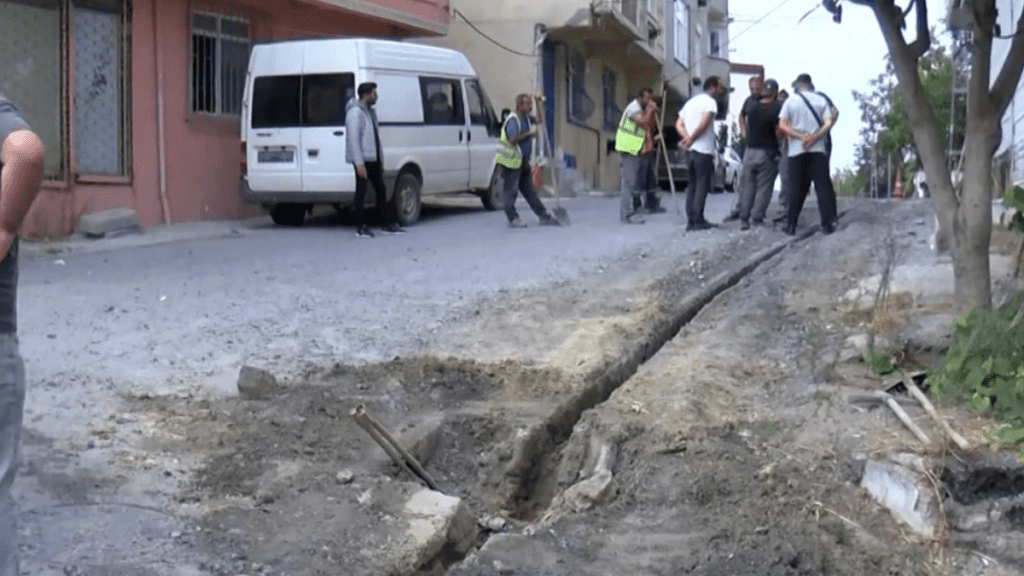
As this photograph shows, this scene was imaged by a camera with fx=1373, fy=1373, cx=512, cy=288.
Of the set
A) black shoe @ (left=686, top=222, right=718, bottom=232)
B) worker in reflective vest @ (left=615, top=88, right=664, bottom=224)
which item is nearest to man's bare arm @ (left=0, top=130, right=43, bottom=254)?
black shoe @ (left=686, top=222, right=718, bottom=232)

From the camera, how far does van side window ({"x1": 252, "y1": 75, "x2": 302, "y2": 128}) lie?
16.1 m

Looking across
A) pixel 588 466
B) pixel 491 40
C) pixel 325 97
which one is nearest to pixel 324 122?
pixel 325 97

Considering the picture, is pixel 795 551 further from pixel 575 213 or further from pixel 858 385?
pixel 575 213

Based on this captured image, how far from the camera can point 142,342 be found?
320 inches

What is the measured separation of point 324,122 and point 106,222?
9.24 ft

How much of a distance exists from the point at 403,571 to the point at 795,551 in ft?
4.91

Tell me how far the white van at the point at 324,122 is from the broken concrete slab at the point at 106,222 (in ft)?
5.28

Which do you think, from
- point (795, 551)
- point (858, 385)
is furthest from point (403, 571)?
point (858, 385)

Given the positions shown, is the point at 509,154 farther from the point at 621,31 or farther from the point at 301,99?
the point at 621,31

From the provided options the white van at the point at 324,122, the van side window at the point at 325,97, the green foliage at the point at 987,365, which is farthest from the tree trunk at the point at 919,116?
the van side window at the point at 325,97

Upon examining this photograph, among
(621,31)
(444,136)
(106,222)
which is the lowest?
(106,222)

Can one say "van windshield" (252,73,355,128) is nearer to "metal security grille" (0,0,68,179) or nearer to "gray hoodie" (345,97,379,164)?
"gray hoodie" (345,97,379,164)

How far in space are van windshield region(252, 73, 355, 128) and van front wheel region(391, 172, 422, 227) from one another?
110 cm

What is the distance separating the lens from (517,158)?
15.7 m
